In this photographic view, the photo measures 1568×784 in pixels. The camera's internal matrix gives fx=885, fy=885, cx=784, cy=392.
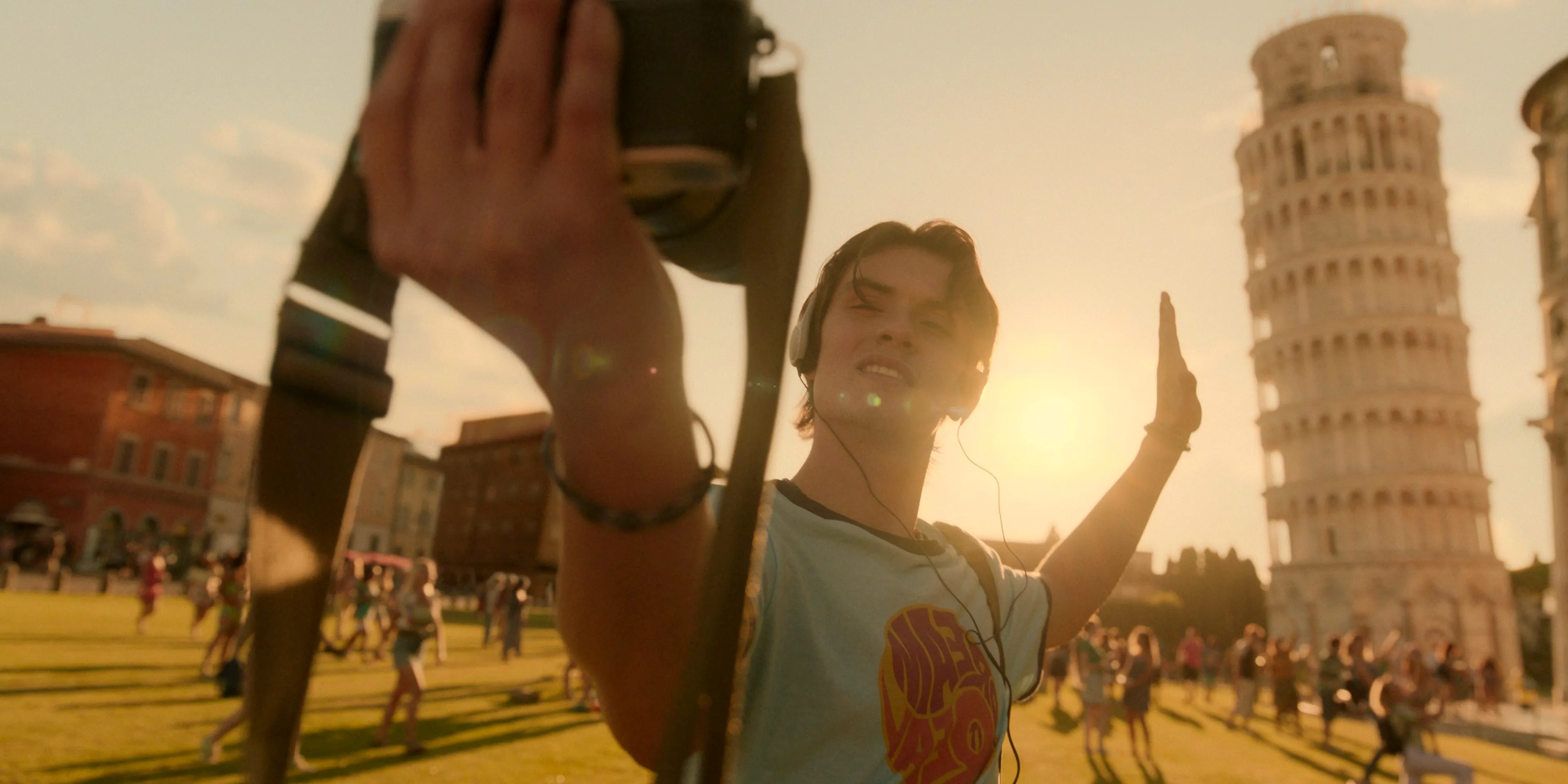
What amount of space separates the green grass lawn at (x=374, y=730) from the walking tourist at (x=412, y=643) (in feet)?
1.07

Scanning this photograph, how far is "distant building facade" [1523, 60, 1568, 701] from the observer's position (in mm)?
30328

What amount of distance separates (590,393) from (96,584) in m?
38.4

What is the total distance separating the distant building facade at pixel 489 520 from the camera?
57.0 metres


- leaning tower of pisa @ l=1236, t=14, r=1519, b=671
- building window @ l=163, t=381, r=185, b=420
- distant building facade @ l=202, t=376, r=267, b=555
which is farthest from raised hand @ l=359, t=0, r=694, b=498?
leaning tower of pisa @ l=1236, t=14, r=1519, b=671

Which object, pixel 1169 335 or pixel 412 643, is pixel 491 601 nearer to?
pixel 412 643

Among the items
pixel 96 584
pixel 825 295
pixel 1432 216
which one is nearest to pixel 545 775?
pixel 825 295

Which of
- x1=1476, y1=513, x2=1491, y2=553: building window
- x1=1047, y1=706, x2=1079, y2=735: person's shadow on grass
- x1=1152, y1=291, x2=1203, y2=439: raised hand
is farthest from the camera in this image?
x1=1476, y1=513, x2=1491, y2=553: building window

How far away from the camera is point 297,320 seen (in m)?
0.67

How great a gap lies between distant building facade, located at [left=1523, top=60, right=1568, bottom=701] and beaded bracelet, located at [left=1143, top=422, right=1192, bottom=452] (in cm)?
3801

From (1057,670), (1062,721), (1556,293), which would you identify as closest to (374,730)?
(1062,721)

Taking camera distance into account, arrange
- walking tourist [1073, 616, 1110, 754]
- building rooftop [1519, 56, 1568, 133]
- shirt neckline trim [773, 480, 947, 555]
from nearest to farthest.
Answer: shirt neckline trim [773, 480, 947, 555] < walking tourist [1073, 616, 1110, 754] < building rooftop [1519, 56, 1568, 133]

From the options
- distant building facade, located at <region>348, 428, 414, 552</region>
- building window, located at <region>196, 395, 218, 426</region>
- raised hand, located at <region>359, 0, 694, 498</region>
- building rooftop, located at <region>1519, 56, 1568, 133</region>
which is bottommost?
raised hand, located at <region>359, 0, 694, 498</region>

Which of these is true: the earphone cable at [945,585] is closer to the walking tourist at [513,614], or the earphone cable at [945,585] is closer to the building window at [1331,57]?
the walking tourist at [513,614]

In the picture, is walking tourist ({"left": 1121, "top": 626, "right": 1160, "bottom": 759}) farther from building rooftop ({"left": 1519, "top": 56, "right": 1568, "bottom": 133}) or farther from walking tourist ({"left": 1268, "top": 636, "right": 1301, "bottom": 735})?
building rooftop ({"left": 1519, "top": 56, "right": 1568, "bottom": 133})
